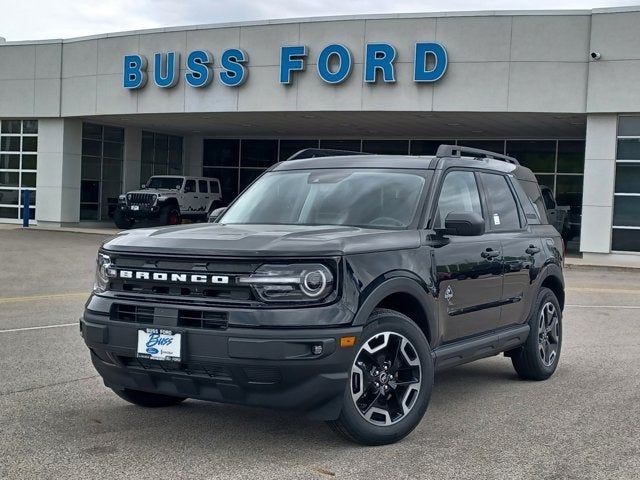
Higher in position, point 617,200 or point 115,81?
point 115,81

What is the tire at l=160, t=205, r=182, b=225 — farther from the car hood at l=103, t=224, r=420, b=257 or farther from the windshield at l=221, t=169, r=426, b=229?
the car hood at l=103, t=224, r=420, b=257

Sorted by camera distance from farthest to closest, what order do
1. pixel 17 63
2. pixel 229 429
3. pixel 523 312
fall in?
pixel 17 63 → pixel 523 312 → pixel 229 429

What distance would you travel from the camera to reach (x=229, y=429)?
5.72 metres

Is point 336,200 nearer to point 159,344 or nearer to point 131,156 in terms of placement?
point 159,344

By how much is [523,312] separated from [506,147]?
27.0 m

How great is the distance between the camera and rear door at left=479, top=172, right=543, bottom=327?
6.89m

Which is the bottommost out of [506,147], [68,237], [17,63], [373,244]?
[68,237]

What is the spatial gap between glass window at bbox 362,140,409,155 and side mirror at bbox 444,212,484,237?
29129mm

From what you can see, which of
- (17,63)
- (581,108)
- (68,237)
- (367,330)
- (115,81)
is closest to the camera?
(367,330)

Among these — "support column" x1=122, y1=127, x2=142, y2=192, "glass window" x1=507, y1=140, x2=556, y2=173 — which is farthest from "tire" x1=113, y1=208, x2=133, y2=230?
"glass window" x1=507, y1=140, x2=556, y2=173

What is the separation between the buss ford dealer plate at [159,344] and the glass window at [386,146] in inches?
1189

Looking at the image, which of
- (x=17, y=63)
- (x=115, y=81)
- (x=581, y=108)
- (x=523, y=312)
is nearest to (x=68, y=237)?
(x=115, y=81)

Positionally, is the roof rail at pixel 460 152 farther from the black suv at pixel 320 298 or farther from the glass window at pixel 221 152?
the glass window at pixel 221 152

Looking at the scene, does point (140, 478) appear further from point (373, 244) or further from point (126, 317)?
point (373, 244)
